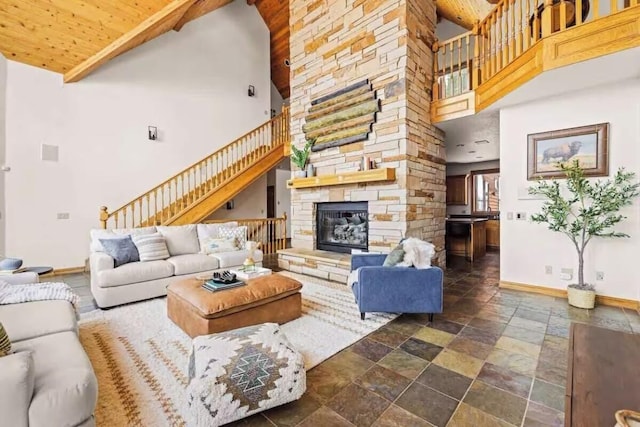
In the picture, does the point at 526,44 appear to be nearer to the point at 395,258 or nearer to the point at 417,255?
the point at 417,255

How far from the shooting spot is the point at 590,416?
866mm

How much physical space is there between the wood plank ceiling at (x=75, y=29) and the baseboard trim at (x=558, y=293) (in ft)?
23.9

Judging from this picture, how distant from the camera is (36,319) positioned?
184 centimetres

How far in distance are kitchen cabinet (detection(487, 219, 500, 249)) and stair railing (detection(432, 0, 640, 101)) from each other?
13.7ft

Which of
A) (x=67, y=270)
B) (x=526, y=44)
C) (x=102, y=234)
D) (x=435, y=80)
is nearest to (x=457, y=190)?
(x=435, y=80)

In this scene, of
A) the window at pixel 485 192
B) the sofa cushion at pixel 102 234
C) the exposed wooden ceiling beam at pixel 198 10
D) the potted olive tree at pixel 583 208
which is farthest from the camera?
the window at pixel 485 192

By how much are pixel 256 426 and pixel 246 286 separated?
1.32 m

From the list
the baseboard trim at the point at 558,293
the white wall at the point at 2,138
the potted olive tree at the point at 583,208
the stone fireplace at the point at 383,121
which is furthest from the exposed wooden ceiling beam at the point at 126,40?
the baseboard trim at the point at 558,293

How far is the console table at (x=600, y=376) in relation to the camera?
884 millimetres

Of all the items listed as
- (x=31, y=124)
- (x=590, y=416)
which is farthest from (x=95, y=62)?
(x=590, y=416)

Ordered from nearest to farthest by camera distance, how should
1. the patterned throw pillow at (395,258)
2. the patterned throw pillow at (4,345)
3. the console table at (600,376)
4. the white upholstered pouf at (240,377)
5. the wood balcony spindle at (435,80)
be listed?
1. the console table at (600,376)
2. the patterned throw pillow at (4,345)
3. the white upholstered pouf at (240,377)
4. the patterned throw pillow at (395,258)
5. the wood balcony spindle at (435,80)

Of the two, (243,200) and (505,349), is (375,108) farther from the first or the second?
(243,200)

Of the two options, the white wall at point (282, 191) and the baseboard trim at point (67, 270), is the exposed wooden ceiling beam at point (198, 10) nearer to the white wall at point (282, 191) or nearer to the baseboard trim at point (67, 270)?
the white wall at point (282, 191)

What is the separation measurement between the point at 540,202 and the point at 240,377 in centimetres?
424
